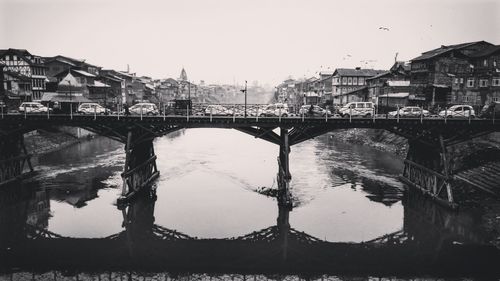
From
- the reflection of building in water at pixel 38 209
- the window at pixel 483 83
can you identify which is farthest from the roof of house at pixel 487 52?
the reflection of building in water at pixel 38 209

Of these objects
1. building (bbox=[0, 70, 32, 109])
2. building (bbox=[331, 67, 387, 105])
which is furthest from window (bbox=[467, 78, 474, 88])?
building (bbox=[0, 70, 32, 109])

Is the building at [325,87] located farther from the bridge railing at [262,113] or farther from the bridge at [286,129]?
the bridge at [286,129]

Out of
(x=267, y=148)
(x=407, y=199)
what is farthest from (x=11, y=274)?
(x=267, y=148)

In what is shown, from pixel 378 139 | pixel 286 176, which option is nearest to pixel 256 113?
pixel 286 176

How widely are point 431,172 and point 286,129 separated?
12.4 m

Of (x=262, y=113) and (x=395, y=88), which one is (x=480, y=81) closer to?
(x=395, y=88)

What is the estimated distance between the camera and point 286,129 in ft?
98.2

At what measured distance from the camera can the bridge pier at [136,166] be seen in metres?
29.3

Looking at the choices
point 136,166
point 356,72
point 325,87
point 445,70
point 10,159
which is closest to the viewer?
point 136,166

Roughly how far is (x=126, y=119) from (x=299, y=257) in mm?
18036

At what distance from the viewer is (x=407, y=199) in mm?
31344

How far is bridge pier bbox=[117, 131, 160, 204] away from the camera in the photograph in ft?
96.0

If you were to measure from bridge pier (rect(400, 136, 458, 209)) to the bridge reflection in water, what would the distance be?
2.59 m

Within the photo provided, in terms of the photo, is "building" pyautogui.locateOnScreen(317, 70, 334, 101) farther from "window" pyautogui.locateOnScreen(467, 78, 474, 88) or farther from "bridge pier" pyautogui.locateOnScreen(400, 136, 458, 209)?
"bridge pier" pyautogui.locateOnScreen(400, 136, 458, 209)
